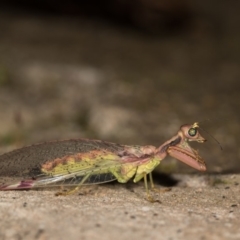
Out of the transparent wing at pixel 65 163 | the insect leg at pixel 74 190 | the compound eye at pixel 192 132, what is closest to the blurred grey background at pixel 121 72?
the compound eye at pixel 192 132

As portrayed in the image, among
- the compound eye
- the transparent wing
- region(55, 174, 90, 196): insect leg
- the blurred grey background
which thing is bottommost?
region(55, 174, 90, 196): insect leg

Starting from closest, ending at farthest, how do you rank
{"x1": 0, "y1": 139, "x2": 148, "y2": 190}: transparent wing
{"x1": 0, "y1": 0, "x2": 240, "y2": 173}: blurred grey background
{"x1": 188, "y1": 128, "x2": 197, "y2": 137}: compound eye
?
{"x1": 0, "y1": 139, "x2": 148, "y2": 190}: transparent wing < {"x1": 188, "y1": 128, "x2": 197, "y2": 137}: compound eye < {"x1": 0, "y1": 0, "x2": 240, "y2": 173}: blurred grey background

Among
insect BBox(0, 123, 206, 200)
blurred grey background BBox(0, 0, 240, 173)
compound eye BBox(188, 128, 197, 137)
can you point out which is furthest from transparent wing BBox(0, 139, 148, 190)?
blurred grey background BBox(0, 0, 240, 173)

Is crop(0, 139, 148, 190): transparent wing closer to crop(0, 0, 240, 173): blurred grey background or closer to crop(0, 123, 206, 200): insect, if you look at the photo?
crop(0, 123, 206, 200): insect

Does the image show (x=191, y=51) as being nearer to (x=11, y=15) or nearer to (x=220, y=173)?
(x=11, y=15)

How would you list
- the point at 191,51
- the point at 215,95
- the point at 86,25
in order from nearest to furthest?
the point at 215,95, the point at 191,51, the point at 86,25

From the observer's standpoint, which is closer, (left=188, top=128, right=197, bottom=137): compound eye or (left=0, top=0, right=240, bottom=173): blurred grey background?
(left=188, top=128, right=197, bottom=137): compound eye

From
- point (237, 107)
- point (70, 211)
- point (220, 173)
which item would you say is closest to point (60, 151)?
point (70, 211)
